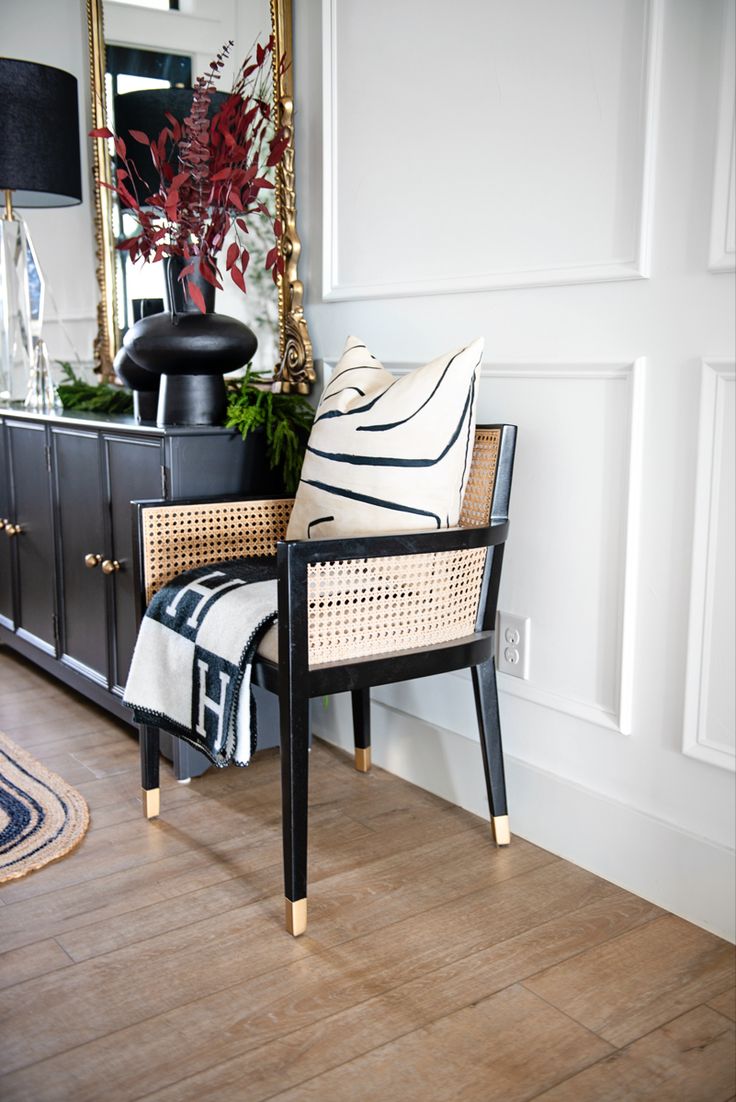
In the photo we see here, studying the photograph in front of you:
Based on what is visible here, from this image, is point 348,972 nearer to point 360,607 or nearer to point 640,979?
point 640,979

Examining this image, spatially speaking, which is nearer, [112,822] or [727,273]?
[727,273]

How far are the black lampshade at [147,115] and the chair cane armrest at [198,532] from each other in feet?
3.05

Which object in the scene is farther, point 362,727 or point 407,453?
point 362,727

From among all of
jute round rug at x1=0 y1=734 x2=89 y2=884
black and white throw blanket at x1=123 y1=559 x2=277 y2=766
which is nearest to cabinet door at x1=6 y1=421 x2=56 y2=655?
jute round rug at x1=0 y1=734 x2=89 y2=884

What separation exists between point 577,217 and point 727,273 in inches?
13.4

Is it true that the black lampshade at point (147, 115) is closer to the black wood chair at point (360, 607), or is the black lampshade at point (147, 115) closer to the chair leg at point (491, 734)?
the black wood chair at point (360, 607)

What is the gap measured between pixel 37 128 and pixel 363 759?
1962 millimetres

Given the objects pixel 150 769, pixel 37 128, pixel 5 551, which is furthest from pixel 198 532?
pixel 37 128

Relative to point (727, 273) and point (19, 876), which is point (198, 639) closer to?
point (19, 876)

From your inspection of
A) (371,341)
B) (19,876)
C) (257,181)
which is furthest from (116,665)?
(257,181)

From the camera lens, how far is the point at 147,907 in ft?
5.63

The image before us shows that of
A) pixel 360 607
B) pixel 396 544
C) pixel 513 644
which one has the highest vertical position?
pixel 396 544

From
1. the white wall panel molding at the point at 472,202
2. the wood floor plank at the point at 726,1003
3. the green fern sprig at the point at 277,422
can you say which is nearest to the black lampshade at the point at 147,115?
the white wall panel molding at the point at 472,202

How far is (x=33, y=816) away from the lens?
2055 millimetres
